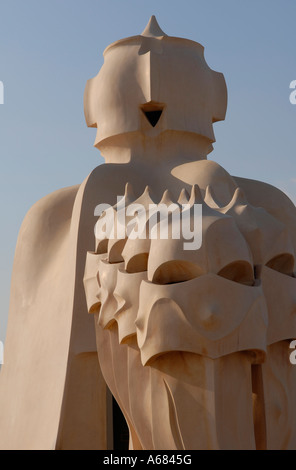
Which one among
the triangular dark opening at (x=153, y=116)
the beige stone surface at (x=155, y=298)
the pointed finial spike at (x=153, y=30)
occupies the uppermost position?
the pointed finial spike at (x=153, y=30)

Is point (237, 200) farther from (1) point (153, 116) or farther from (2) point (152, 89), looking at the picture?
(1) point (153, 116)

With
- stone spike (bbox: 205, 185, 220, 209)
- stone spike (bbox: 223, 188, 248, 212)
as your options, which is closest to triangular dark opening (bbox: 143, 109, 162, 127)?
stone spike (bbox: 205, 185, 220, 209)

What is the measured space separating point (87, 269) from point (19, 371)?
2.84 metres

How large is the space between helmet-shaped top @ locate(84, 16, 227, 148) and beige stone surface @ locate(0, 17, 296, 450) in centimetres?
2

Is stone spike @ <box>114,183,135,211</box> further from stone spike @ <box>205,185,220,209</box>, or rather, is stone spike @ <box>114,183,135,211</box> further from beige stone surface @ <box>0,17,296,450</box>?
stone spike @ <box>205,185,220,209</box>

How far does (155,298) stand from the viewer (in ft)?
20.9

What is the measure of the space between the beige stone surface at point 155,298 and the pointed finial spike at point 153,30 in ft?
0.51

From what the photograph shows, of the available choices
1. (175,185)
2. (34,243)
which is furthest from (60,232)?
(175,185)

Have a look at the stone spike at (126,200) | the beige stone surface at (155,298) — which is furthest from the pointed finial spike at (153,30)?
the stone spike at (126,200)

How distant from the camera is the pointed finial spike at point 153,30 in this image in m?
11.0

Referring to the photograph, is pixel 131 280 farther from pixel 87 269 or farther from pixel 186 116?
pixel 186 116

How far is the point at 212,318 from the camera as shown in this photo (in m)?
6.23

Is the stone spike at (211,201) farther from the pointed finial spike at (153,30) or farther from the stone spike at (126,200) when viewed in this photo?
the pointed finial spike at (153,30)

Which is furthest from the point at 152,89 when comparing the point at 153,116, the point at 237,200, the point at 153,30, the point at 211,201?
the point at 237,200
